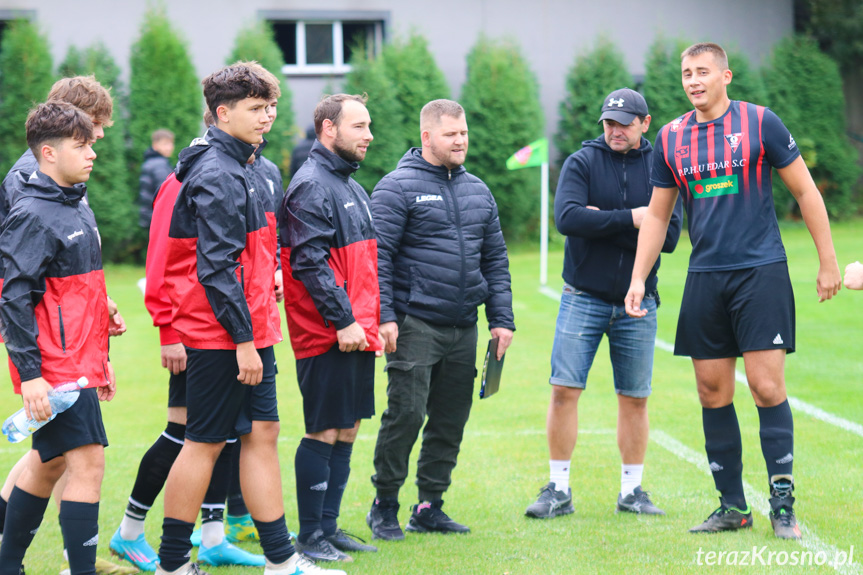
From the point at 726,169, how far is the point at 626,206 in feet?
2.89

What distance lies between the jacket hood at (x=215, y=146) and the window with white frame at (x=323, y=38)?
52.8 feet

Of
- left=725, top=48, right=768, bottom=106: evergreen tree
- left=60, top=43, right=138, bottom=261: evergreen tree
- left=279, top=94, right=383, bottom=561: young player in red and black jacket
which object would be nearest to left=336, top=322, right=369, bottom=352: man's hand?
left=279, top=94, right=383, bottom=561: young player in red and black jacket

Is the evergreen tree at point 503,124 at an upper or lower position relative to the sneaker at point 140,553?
upper

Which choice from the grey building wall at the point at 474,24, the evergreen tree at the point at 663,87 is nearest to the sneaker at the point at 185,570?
the grey building wall at the point at 474,24

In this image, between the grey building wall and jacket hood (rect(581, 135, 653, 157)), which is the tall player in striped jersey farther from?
the grey building wall

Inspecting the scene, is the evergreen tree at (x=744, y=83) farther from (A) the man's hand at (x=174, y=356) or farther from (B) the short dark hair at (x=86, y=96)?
(A) the man's hand at (x=174, y=356)

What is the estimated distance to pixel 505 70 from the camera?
19516 millimetres

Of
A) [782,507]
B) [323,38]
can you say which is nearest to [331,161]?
[782,507]

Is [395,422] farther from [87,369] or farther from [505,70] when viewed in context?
[505,70]

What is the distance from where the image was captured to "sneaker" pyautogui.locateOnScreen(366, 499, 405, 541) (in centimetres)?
480

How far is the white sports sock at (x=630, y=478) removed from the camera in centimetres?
517

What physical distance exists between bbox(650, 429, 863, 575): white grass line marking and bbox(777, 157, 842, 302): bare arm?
112 cm

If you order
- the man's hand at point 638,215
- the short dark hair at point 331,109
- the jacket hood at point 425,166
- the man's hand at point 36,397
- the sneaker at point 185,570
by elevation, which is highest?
the short dark hair at point 331,109

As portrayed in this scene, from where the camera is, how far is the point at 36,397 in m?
3.55
